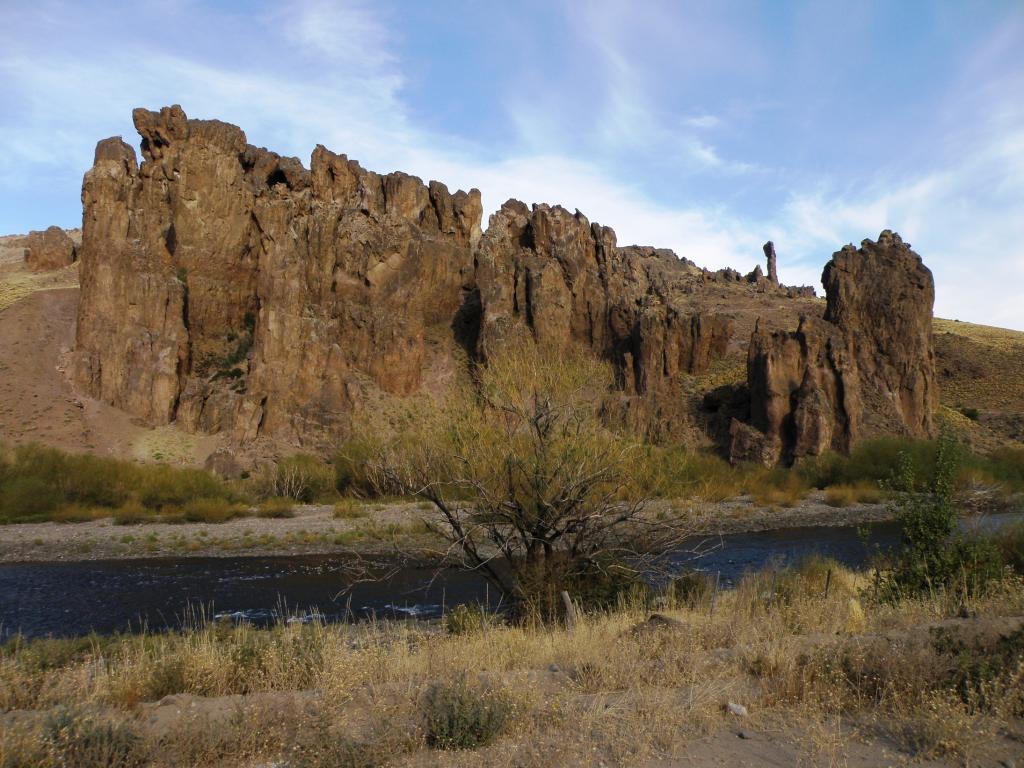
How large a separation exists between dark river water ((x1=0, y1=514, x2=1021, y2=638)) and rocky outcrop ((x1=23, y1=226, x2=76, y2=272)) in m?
60.6

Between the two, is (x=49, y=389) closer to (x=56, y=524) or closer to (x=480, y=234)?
(x=56, y=524)

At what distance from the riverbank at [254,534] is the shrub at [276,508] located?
1.65 ft

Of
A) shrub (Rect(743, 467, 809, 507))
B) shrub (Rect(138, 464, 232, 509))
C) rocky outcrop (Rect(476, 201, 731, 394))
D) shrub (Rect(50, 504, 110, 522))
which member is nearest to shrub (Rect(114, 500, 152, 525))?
shrub (Rect(50, 504, 110, 522))

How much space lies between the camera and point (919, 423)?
180 feet

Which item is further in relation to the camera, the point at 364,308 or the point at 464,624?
the point at 364,308

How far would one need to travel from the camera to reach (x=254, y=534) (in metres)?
35.3

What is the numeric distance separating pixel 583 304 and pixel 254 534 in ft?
130

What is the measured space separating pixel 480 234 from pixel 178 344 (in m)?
32.8

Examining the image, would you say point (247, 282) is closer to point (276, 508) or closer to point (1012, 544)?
point (276, 508)

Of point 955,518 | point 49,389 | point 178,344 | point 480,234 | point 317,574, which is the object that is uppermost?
point 480,234

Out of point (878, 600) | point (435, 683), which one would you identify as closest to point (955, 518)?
point (878, 600)

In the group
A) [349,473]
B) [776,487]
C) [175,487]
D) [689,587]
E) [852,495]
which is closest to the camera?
[689,587]

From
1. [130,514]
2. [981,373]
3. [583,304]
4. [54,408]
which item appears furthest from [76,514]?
[981,373]

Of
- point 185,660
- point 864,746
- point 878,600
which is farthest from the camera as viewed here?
point 878,600
